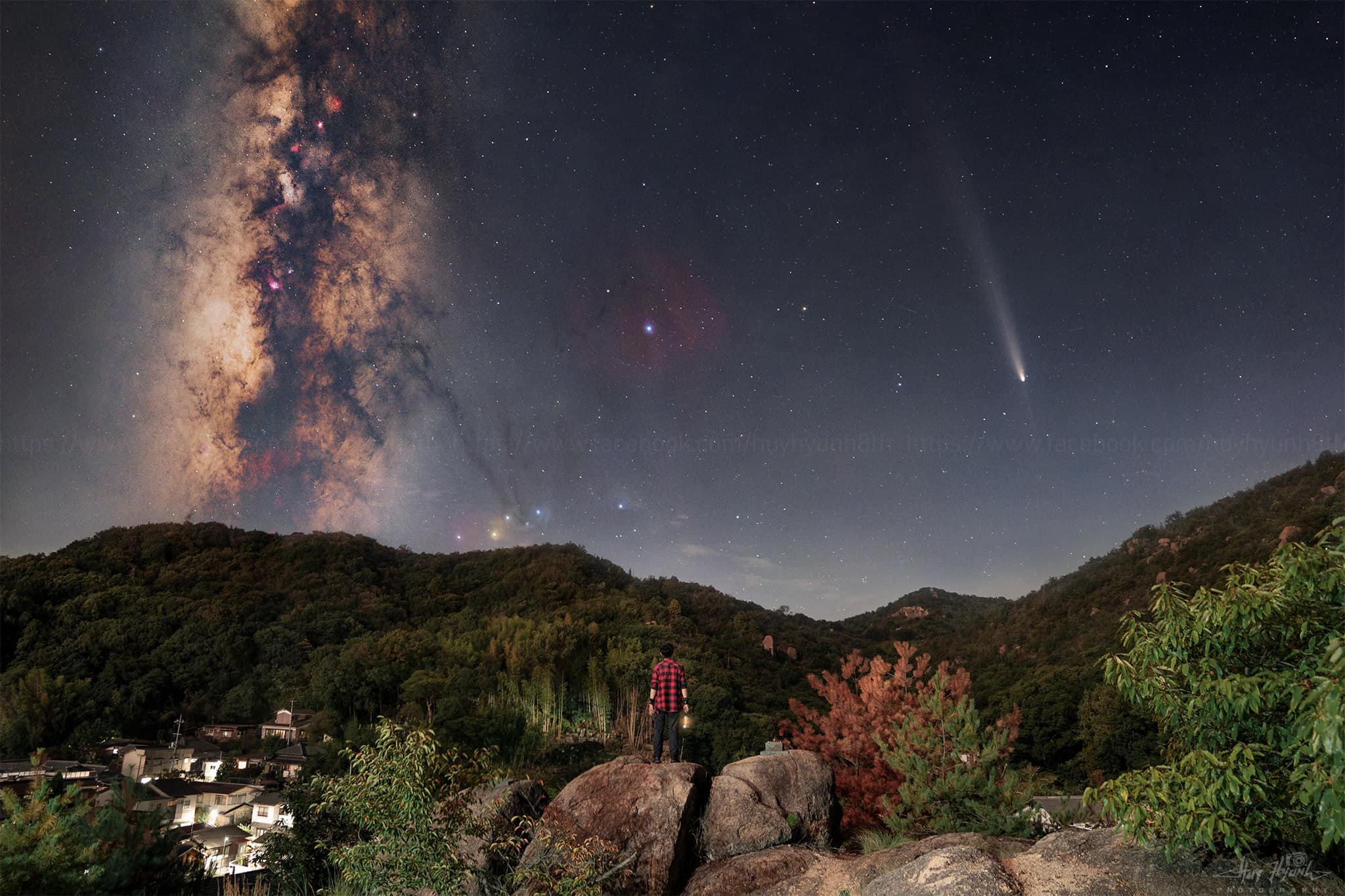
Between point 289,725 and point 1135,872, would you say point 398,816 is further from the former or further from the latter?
point 289,725

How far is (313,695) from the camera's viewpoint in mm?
43375

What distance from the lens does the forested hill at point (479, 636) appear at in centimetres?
3928

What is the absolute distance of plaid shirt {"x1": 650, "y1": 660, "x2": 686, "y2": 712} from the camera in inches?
484

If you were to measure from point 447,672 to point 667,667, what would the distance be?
33.7 metres

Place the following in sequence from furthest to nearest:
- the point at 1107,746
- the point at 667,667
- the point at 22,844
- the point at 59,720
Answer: the point at 59,720 → the point at 1107,746 → the point at 667,667 → the point at 22,844

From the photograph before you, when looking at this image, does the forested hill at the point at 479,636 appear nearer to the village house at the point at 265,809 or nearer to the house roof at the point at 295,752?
the house roof at the point at 295,752

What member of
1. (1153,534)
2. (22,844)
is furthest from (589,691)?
(1153,534)

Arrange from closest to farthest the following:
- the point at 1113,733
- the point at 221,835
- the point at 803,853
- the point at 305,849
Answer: the point at 803,853, the point at 305,849, the point at 221,835, the point at 1113,733

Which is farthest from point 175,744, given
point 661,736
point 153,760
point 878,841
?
point 878,841

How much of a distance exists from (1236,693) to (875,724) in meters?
9.13

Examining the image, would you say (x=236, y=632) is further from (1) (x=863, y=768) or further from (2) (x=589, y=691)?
(1) (x=863, y=768)

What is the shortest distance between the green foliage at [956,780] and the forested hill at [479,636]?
2317 centimetres

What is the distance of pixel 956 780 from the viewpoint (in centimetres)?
1020

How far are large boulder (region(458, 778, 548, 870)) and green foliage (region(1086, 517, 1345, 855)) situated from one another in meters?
7.07
